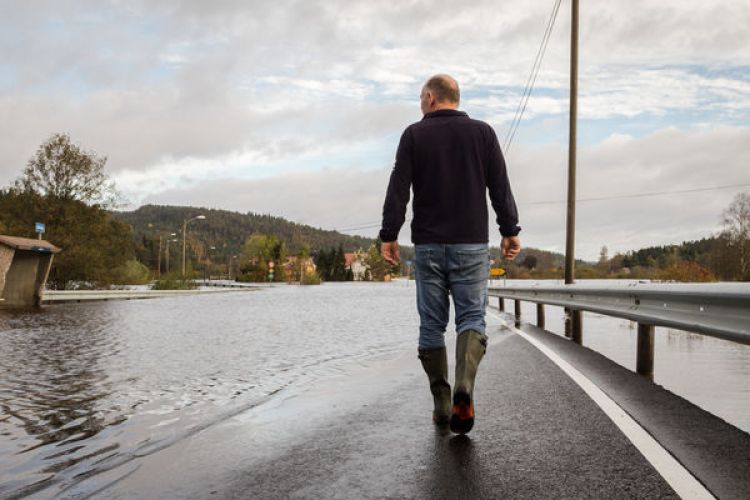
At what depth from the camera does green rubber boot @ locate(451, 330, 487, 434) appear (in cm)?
429

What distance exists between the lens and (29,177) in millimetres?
46156

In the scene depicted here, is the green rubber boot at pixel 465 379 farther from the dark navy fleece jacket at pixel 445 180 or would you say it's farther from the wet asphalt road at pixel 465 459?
the dark navy fleece jacket at pixel 445 180

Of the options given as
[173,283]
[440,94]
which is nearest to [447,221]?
[440,94]

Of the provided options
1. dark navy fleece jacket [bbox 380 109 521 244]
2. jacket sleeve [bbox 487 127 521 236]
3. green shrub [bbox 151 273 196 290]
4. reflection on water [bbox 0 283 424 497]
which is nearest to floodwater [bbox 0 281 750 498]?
reflection on water [bbox 0 283 424 497]

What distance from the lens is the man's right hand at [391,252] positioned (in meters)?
4.85

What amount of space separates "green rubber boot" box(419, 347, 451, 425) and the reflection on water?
5.25ft

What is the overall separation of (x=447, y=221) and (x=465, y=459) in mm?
1570

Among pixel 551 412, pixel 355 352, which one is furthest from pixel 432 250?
pixel 355 352

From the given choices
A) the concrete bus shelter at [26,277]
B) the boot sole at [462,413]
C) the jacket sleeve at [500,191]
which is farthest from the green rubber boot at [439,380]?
the concrete bus shelter at [26,277]

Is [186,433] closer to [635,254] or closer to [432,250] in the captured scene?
[432,250]

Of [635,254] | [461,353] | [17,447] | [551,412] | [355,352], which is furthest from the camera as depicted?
[635,254]

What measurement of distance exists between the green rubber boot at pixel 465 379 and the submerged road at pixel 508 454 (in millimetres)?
107

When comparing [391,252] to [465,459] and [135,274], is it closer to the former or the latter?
[465,459]

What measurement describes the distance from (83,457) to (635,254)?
180m
